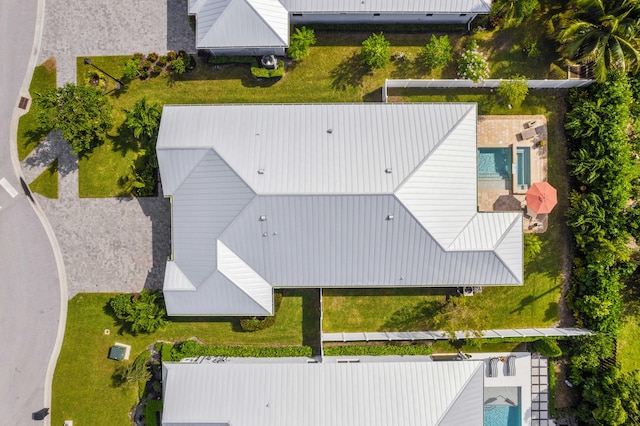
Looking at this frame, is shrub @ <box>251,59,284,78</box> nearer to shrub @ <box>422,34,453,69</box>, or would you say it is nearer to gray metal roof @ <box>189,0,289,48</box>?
gray metal roof @ <box>189,0,289,48</box>

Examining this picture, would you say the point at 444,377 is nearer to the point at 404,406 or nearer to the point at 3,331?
the point at 404,406

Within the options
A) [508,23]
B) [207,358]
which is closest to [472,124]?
[508,23]

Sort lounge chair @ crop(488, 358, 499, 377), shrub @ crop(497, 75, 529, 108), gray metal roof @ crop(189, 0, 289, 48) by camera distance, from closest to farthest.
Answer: gray metal roof @ crop(189, 0, 289, 48), shrub @ crop(497, 75, 529, 108), lounge chair @ crop(488, 358, 499, 377)

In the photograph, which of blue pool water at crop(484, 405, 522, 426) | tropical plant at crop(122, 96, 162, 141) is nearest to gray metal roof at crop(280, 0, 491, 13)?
tropical plant at crop(122, 96, 162, 141)

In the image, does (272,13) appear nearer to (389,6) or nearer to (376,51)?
(376,51)

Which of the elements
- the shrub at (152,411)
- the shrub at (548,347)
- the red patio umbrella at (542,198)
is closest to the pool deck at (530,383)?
the shrub at (548,347)

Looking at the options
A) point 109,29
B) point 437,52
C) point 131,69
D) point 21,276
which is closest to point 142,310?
point 21,276
